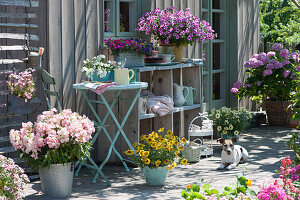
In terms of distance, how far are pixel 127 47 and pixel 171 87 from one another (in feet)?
3.19

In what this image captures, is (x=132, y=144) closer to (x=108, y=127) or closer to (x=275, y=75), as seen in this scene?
(x=108, y=127)

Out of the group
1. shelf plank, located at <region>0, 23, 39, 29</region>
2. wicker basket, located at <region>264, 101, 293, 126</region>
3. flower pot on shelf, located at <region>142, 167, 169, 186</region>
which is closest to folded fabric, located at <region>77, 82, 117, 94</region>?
shelf plank, located at <region>0, 23, 39, 29</region>

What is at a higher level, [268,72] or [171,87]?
[268,72]

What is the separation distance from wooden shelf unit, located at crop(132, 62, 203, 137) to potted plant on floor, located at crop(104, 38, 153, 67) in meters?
0.14

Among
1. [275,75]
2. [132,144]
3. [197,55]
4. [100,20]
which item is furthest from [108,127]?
[275,75]

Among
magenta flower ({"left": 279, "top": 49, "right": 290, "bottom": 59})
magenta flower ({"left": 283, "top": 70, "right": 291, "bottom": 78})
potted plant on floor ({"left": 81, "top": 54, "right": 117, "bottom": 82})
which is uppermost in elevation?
magenta flower ({"left": 279, "top": 49, "right": 290, "bottom": 59})

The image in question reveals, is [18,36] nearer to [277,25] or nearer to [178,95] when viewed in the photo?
[178,95]

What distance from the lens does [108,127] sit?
6.12 metres

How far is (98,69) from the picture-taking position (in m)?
5.51

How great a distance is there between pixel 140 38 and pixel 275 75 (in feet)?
9.48

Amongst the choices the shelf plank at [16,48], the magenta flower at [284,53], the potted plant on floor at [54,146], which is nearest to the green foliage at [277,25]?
the magenta flower at [284,53]

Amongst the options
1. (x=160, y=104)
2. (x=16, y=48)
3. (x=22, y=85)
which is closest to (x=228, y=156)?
(x=160, y=104)

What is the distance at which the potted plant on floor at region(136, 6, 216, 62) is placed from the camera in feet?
21.3

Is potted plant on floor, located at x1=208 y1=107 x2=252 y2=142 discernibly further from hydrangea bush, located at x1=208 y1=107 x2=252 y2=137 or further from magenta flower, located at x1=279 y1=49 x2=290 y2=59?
magenta flower, located at x1=279 y1=49 x2=290 y2=59
